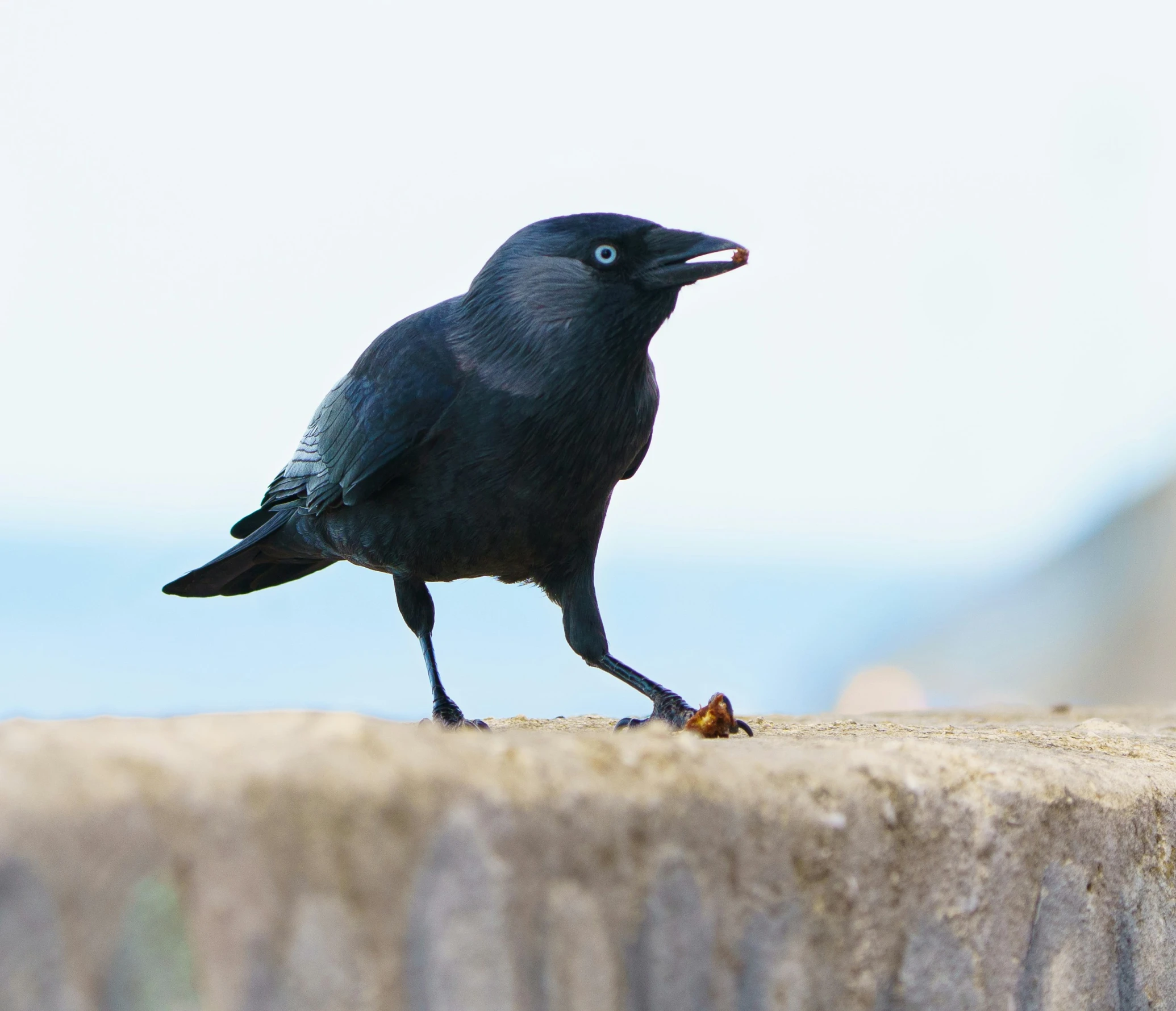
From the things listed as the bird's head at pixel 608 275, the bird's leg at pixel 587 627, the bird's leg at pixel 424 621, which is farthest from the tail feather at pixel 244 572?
the bird's head at pixel 608 275

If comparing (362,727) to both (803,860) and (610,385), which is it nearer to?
(803,860)

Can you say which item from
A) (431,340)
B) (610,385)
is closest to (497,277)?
(431,340)

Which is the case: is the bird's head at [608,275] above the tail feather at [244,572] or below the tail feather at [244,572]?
above

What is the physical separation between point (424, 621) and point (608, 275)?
1.16 metres

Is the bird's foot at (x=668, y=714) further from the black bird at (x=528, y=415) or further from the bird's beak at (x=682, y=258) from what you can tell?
the bird's beak at (x=682, y=258)

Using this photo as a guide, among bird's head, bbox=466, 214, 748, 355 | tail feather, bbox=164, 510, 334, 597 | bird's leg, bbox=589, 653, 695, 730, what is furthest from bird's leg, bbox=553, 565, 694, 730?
tail feather, bbox=164, 510, 334, 597

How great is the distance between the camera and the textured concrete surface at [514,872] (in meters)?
1.14

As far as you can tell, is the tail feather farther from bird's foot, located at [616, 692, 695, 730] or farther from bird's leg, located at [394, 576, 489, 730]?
bird's foot, located at [616, 692, 695, 730]

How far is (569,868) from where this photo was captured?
136 centimetres

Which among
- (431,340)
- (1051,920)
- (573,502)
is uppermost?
(431,340)

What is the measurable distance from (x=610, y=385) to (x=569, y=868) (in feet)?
5.47

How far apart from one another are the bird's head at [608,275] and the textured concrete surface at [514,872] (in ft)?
4.17

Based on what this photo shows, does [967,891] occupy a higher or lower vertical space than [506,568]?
lower

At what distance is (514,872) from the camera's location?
1.32 m
